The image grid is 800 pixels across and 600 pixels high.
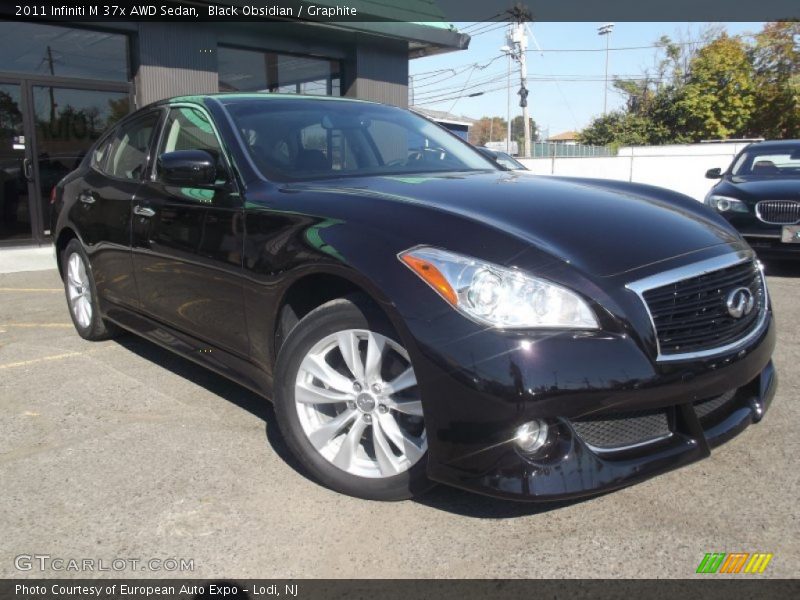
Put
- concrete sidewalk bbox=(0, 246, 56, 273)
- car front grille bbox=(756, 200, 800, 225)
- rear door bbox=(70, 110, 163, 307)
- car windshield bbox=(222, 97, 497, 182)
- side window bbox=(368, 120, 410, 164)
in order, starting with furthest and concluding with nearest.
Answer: concrete sidewalk bbox=(0, 246, 56, 273) → car front grille bbox=(756, 200, 800, 225) → rear door bbox=(70, 110, 163, 307) → side window bbox=(368, 120, 410, 164) → car windshield bbox=(222, 97, 497, 182)

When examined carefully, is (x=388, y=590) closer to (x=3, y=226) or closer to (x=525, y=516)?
(x=525, y=516)

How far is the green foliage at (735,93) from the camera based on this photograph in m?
37.9

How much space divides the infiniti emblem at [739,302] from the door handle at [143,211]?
2801 millimetres

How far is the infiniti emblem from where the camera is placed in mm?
2652

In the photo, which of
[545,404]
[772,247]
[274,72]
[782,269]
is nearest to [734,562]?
[545,404]

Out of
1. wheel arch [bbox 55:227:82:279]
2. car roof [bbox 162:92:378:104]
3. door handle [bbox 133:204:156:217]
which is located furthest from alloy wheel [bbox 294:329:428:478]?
wheel arch [bbox 55:227:82:279]

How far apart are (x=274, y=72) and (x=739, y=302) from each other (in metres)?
10.6

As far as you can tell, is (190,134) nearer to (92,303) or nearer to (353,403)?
(92,303)

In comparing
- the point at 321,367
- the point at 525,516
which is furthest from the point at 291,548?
the point at 525,516

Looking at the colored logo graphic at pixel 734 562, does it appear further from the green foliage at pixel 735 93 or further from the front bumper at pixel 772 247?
the green foliage at pixel 735 93

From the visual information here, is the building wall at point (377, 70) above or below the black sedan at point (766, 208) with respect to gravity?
above

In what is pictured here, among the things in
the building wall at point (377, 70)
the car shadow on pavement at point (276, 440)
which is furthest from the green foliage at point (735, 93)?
the car shadow on pavement at point (276, 440)

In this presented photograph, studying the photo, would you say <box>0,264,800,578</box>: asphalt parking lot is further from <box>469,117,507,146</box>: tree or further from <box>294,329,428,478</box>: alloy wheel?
<box>469,117,507,146</box>: tree

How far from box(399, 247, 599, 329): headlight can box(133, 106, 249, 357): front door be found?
3.85 ft
